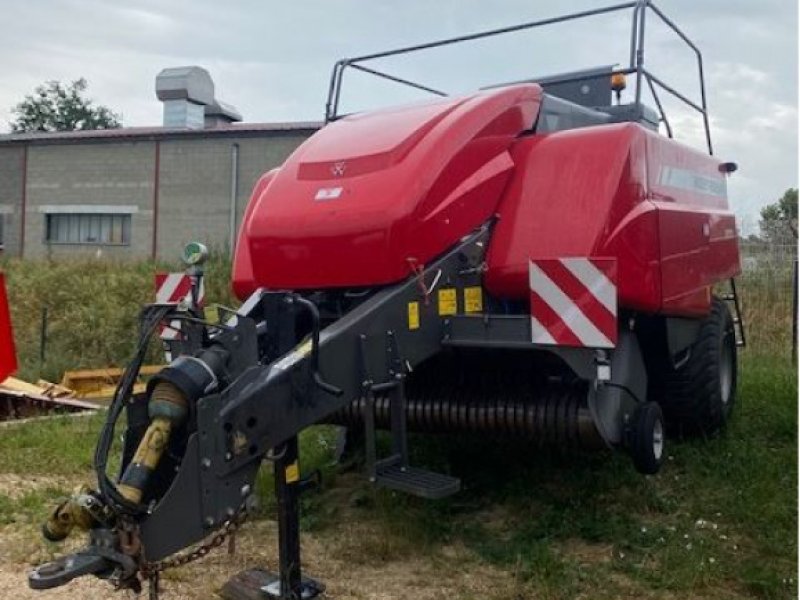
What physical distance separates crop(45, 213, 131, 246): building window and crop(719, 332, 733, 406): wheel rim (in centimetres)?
2242

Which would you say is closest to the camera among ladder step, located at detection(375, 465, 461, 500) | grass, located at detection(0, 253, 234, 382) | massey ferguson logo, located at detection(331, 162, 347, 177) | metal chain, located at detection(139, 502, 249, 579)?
metal chain, located at detection(139, 502, 249, 579)

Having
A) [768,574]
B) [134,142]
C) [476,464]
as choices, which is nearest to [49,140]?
[134,142]

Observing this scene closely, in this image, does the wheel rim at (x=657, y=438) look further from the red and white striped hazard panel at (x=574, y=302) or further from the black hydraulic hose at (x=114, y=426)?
the black hydraulic hose at (x=114, y=426)

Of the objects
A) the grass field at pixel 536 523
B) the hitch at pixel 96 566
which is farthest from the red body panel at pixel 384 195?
the hitch at pixel 96 566

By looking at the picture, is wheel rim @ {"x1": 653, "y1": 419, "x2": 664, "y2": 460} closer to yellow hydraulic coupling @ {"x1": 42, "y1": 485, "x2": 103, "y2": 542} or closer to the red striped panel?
the red striped panel

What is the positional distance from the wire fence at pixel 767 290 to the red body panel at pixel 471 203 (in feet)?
23.9

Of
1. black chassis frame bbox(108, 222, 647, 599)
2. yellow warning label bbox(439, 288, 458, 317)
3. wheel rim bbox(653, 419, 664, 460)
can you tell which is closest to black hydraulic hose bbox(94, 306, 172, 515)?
black chassis frame bbox(108, 222, 647, 599)

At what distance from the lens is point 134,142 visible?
25.3 meters

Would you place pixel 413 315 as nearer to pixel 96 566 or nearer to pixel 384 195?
pixel 384 195

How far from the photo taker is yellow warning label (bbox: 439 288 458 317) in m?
3.72

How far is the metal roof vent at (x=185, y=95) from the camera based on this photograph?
25.8 meters

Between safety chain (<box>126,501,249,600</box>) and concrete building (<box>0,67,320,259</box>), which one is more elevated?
concrete building (<box>0,67,320,259</box>)

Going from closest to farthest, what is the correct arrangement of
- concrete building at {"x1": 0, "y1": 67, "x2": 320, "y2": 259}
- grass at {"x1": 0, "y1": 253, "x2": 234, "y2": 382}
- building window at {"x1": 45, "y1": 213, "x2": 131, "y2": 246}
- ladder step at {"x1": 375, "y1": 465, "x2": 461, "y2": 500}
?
1. ladder step at {"x1": 375, "y1": 465, "x2": 461, "y2": 500}
2. grass at {"x1": 0, "y1": 253, "x2": 234, "y2": 382}
3. concrete building at {"x1": 0, "y1": 67, "x2": 320, "y2": 259}
4. building window at {"x1": 45, "y1": 213, "x2": 131, "y2": 246}

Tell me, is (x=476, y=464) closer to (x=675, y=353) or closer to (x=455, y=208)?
(x=675, y=353)
